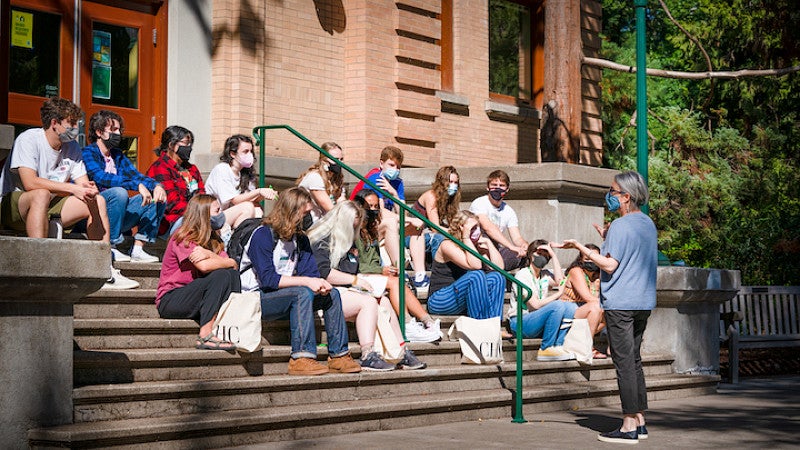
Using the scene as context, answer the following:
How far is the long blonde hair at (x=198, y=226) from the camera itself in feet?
30.6

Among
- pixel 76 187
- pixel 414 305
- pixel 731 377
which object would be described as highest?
pixel 76 187

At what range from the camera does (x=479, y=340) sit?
10938mm

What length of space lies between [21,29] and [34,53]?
0.92ft

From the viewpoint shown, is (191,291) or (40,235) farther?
(191,291)

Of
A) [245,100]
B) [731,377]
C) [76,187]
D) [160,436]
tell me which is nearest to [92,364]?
[160,436]

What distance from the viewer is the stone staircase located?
7.87 meters

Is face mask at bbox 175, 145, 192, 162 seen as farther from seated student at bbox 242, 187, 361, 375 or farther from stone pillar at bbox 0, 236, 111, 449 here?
stone pillar at bbox 0, 236, 111, 449

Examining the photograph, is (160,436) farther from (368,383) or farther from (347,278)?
(347,278)

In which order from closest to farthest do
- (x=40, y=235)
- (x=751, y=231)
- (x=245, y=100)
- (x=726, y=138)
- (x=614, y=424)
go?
1. (x=40, y=235)
2. (x=614, y=424)
3. (x=245, y=100)
4. (x=751, y=231)
5. (x=726, y=138)

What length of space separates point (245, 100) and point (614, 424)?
673cm

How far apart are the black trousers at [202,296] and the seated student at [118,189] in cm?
141

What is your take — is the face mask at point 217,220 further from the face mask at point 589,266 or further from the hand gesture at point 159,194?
the face mask at point 589,266

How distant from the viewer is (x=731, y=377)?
1495 centimetres

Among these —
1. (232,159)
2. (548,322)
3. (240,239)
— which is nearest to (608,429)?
(548,322)
